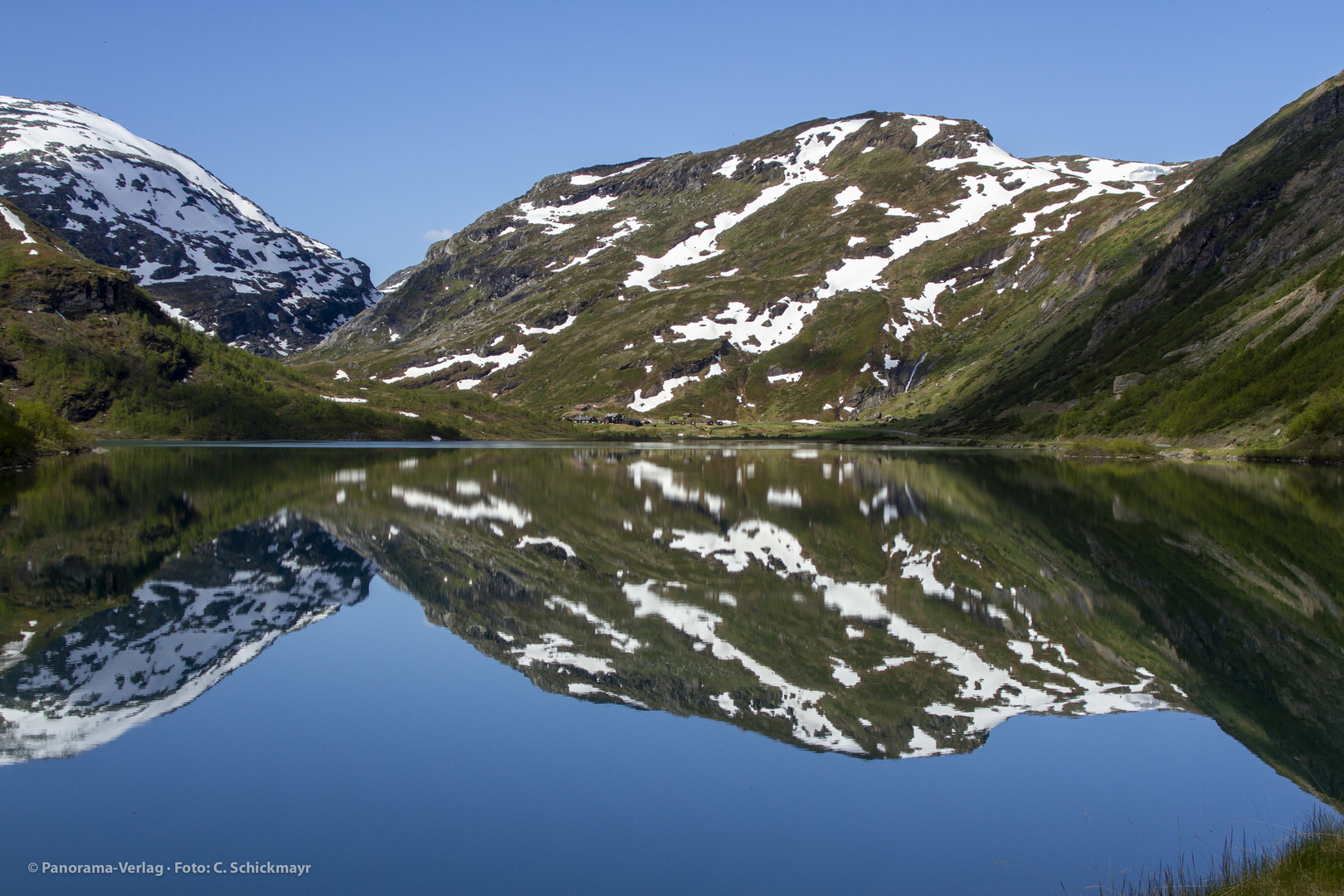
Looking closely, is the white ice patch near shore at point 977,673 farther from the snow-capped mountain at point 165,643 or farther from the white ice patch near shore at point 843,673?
the snow-capped mountain at point 165,643

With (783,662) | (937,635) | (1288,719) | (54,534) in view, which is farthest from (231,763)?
(54,534)

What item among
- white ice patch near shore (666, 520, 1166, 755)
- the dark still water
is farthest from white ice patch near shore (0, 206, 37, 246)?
white ice patch near shore (666, 520, 1166, 755)

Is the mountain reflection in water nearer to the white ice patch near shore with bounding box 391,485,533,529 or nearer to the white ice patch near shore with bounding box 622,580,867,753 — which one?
the white ice patch near shore with bounding box 622,580,867,753

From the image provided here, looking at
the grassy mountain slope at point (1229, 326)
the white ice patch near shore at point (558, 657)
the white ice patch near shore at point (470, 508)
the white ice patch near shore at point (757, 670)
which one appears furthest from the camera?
the grassy mountain slope at point (1229, 326)

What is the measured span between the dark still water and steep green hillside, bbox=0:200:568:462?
137053 millimetres

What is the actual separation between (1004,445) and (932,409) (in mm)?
46245

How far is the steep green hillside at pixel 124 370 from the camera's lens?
479 feet

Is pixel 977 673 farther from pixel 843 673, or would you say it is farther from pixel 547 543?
pixel 547 543

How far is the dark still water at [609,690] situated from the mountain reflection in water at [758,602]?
0.41 ft

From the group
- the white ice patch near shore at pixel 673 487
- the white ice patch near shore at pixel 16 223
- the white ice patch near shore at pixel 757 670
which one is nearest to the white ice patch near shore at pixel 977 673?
the white ice patch near shore at pixel 757 670

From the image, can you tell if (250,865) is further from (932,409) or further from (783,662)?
(932,409)

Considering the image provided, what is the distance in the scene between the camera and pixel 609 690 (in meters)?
15.2

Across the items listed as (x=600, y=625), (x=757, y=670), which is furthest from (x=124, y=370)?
(x=757, y=670)

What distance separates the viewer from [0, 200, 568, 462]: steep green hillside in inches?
5743
